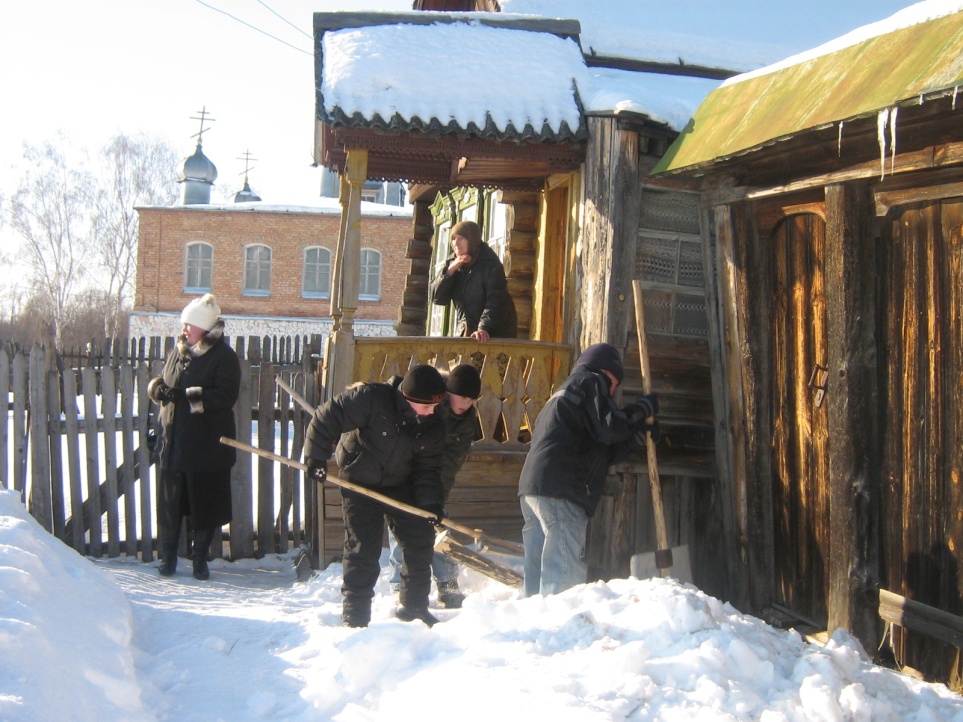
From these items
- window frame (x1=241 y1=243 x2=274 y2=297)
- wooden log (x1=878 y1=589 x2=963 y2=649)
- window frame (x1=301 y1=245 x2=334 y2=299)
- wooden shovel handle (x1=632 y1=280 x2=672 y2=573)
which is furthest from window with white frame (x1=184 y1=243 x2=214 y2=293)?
wooden log (x1=878 y1=589 x2=963 y2=649)

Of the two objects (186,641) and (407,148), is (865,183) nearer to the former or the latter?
(407,148)

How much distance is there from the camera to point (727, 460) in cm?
584

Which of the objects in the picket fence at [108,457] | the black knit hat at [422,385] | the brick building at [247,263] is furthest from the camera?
the brick building at [247,263]

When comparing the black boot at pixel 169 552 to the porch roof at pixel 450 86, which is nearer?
the porch roof at pixel 450 86

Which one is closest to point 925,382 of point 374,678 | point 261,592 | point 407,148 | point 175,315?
point 374,678

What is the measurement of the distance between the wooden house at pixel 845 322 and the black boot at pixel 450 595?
65.6 inches

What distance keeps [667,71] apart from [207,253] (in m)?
28.6

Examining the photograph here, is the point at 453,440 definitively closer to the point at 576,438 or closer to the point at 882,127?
the point at 576,438

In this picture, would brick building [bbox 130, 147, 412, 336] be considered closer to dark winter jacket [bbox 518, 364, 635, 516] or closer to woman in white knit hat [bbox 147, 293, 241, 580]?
woman in white knit hat [bbox 147, 293, 241, 580]

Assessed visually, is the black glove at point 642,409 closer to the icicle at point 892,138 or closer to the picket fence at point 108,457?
the icicle at point 892,138

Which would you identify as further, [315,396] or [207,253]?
[207,253]

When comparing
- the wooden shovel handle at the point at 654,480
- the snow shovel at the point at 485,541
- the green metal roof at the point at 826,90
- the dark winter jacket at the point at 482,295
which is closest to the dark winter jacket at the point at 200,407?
the snow shovel at the point at 485,541

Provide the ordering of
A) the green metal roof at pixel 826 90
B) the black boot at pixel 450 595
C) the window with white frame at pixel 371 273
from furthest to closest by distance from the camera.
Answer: the window with white frame at pixel 371 273 < the black boot at pixel 450 595 < the green metal roof at pixel 826 90

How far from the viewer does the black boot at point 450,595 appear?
595 cm
